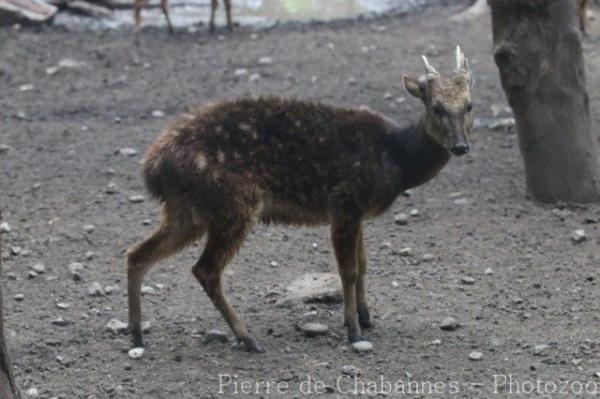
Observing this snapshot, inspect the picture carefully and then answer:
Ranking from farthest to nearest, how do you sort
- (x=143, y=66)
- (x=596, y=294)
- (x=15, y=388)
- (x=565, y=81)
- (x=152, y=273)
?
(x=143, y=66) < (x=565, y=81) < (x=152, y=273) < (x=596, y=294) < (x=15, y=388)

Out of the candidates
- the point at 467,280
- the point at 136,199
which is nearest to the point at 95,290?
the point at 136,199

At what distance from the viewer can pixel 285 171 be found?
20.5ft

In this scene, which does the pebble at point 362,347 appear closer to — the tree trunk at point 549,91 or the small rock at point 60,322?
the small rock at point 60,322

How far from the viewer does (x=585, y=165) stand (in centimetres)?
820

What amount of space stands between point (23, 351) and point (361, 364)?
5.52ft

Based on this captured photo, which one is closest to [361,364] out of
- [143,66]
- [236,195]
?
[236,195]

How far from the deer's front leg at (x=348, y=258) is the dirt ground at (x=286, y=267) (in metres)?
0.13

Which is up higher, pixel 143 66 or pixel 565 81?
pixel 565 81

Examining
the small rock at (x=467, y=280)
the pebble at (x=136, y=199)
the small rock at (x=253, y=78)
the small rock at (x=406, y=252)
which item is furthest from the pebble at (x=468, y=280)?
the small rock at (x=253, y=78)

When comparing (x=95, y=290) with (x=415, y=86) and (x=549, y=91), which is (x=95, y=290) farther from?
(x=549, y=91)

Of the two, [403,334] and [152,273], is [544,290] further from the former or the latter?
[152,273]

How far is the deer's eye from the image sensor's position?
632 centimetres

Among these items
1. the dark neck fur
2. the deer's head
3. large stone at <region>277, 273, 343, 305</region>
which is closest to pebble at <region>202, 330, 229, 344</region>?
large stone at <region>277, 273, 343, 305</region>

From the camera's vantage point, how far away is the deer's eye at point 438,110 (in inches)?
249
